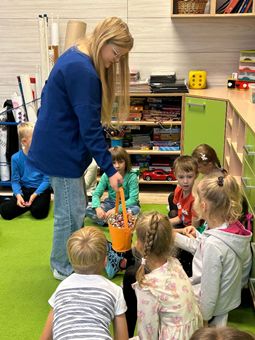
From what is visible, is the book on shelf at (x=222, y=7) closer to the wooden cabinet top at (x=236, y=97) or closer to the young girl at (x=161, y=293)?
the wooden cabinet top at (x=236, y=97)

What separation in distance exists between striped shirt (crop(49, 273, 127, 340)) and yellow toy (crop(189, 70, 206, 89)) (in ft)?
8.73

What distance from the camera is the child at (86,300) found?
4.70 ft

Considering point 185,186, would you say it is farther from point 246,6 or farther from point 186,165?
point 246,6

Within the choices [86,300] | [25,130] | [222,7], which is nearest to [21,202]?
[25,130]

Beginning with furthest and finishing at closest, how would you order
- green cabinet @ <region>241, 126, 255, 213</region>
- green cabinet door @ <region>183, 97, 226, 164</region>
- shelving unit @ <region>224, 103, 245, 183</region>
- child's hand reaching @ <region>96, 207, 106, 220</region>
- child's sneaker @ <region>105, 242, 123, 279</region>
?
green cabinet door @ <region>183, 97, 226, 164</region> < child's hand reaching @ <region>96, 207, 106, 220</region> < shelving unit @ <region>224, 103, 245, 183</region> < child's sneaker @ <region>105, 242, 123, 279</region> < green cabinet @ <region>241, 126, 255, 213</region>

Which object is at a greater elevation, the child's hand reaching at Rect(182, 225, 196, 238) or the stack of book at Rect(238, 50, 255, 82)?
the stack of book at Rect(238, 50, 255, 82)

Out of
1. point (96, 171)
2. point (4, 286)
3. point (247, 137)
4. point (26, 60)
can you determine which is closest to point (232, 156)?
point (247, 137)

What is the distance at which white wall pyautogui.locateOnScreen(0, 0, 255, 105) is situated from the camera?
12.9 feet

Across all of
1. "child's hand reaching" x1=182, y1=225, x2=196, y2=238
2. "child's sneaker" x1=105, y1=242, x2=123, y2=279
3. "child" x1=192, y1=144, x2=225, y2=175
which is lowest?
"child's sneaker" x1=105, y1=242, x2=123, y2=279

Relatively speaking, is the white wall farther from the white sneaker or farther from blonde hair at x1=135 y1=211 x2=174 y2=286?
blonde hair at x1=135 y1=211 x2=174 y2=286

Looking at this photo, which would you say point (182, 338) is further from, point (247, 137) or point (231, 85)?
point (231, 85)

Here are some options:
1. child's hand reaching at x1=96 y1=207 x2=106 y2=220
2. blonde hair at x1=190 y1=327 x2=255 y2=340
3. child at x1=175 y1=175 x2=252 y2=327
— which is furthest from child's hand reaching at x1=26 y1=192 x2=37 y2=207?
blonde hair at x1=190 y1=327 x2=255 y2=340

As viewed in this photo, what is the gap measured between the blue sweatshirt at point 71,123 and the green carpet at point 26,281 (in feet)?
2.11

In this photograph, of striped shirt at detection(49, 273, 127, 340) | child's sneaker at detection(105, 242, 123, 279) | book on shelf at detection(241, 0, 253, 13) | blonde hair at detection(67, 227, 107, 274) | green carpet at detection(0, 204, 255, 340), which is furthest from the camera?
book on shelf at detection(241, 0, 253, 13)
